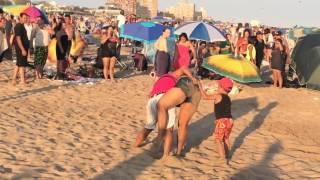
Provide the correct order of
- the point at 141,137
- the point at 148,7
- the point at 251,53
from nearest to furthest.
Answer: the point at 141,137 → the point at 251,53 → the point at 148,7

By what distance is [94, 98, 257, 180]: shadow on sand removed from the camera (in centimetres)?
517

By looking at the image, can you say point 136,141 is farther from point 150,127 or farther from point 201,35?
point 201,35

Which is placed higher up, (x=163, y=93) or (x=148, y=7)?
(x=148, y=7)

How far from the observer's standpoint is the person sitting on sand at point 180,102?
559cm

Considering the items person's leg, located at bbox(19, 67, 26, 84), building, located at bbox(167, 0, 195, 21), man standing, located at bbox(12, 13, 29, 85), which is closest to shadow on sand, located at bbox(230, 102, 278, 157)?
man standing, located at bbox(12, 13, 29, 85)

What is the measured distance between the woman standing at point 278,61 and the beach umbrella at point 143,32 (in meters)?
3.46

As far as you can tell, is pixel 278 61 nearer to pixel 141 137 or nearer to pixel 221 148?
pixel 221 148

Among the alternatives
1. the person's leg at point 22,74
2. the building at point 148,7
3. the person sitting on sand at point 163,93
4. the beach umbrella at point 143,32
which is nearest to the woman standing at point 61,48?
the person's leg at point 22,74

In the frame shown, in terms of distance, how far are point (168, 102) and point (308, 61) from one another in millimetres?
7976

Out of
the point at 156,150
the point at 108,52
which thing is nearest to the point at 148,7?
the point at 108,52

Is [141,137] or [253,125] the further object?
[253,125]

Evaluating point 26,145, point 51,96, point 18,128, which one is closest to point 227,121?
point 26,145

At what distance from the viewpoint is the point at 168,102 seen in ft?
18.4

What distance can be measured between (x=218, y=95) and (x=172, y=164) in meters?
1.09
